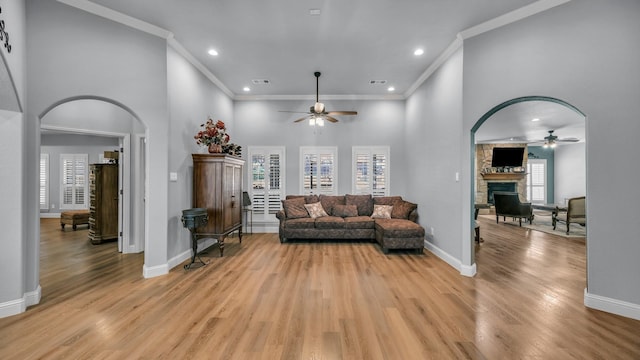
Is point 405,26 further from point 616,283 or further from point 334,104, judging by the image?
point 616,283

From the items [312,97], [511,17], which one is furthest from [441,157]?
[312,97]

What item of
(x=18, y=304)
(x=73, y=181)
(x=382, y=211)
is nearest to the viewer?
(x=18, y=304)

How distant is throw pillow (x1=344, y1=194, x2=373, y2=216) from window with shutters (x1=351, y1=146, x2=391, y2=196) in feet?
1.08

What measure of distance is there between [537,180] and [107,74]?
15.5 metres

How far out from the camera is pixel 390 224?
16.4ft

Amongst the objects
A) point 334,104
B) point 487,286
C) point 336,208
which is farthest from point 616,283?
point 334,104

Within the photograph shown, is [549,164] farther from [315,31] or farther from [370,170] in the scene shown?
[315,31]

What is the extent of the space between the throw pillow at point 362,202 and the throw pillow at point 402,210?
61 centimetres

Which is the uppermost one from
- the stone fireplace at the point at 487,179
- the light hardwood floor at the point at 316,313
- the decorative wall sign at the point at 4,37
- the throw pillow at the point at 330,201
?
the decorative wall sign at the point at 4,37

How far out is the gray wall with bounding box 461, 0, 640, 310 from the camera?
8.54 feet

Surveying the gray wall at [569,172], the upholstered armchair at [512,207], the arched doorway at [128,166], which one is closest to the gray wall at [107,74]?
the arched doorway at [128,166]

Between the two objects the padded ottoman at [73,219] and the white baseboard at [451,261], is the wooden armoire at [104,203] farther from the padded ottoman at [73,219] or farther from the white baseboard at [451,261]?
the white baseboard at [451,261]

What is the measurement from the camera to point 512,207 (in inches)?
305

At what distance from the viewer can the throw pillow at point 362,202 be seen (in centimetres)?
618
